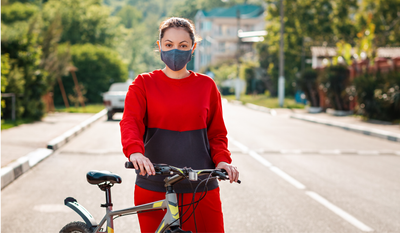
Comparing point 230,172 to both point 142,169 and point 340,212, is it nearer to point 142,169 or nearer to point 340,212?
point 142,169

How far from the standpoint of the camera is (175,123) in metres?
2.79

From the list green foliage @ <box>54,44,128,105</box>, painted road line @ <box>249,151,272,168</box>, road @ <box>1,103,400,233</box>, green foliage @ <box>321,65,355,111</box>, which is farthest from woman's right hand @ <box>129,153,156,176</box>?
green foliage @ <box>54,44,128,105</box>

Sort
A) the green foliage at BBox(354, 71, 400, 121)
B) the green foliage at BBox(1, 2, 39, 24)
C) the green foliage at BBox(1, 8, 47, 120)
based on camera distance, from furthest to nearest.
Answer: the green foliage at BBox(1, 2, 39, 24)
the green foliage at BBox(354, 71, 400, 121)
the green foliage at BBox(1, 8, 47, 120)

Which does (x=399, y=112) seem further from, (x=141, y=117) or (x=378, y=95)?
(x=141, y=117)

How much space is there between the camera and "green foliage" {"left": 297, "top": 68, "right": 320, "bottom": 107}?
29656 millimetres

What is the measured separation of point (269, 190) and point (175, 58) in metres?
4.98

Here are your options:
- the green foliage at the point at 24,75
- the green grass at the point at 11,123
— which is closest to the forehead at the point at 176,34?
the green grass at the point at 11,123

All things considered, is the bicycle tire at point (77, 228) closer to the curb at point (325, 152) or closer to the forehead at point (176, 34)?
the forehead at point (176, 34)

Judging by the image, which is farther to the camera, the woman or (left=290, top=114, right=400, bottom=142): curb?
(left=290, top=114, right=400, bottom=142): curb

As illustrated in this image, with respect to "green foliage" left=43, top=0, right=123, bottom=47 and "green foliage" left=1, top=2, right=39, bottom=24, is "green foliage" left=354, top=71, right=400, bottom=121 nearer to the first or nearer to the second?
"green foliage" left=43, top=0, right=123, bottom=47

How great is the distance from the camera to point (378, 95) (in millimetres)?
19609

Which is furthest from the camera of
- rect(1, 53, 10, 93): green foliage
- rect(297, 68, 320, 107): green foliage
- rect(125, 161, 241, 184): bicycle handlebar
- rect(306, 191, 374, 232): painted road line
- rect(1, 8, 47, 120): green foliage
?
rect(297, 68, 320, 107): green foliage

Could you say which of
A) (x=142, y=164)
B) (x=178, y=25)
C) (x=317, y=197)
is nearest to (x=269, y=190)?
(x=317, y=197)

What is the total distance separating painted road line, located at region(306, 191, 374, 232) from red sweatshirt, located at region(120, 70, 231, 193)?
323 centimetres
